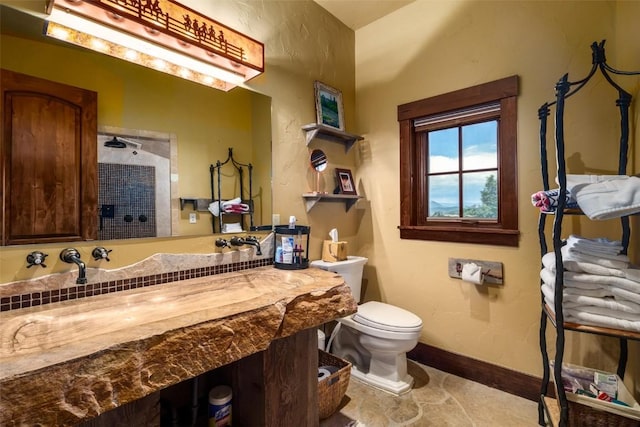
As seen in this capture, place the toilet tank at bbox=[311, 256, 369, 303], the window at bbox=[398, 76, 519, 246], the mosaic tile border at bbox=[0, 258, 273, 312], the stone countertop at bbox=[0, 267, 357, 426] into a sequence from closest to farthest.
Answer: the stone countertop at bbox=[0, 267, 357, 426], the mosaic tile border at bbox=[0, 258, 273, 312], the window at bbox=[398, 76, 519, 246], the toilet tank at bbox=[311, 256, 369, 303]

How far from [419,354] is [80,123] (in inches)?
96.4

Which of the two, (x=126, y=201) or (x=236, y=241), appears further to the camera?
(x=236, y=241)

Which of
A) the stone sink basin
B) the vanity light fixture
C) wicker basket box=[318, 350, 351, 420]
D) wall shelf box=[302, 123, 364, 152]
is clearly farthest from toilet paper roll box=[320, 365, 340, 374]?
the vanity light fixture

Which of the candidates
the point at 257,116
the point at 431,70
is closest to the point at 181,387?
the point at 257,116

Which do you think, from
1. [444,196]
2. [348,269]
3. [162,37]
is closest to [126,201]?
[162,37]

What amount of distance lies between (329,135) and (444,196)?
3.21 ft

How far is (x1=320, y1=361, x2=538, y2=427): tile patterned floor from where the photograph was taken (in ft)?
5.29

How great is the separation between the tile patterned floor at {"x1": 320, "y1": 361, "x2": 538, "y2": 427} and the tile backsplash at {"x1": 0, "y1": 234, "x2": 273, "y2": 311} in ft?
3.27

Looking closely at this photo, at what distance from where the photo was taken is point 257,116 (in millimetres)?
1876

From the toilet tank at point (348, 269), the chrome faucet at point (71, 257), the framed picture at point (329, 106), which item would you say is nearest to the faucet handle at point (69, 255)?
the chrome faucet at point (71, 257)

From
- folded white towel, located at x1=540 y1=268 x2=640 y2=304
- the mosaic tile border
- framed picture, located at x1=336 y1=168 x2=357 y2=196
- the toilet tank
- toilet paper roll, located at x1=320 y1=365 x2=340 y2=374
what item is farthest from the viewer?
framed picture, located at x1=336 y1=168 x2=357 y2=196

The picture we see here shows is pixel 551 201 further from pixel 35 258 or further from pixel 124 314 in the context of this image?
pixel 35 258

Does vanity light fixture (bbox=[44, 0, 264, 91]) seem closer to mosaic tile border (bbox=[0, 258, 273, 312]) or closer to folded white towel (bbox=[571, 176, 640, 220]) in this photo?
mosaic tile border (bbox=[0, 258, 273, 312])

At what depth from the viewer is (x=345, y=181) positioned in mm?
2441
